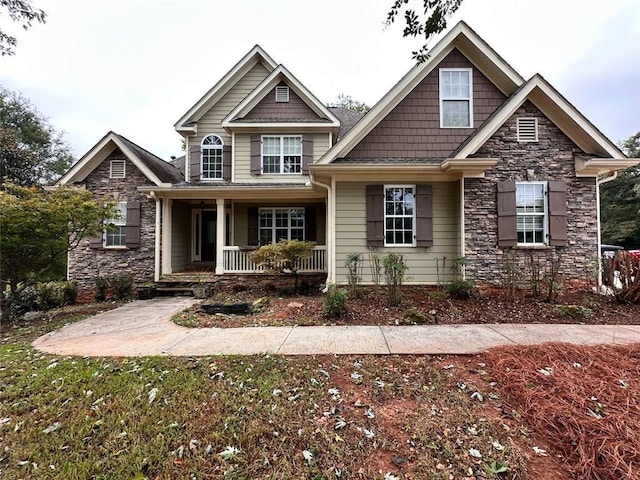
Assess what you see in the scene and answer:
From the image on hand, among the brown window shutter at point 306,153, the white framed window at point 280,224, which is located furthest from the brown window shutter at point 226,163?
the brown window shutter at point 306,153

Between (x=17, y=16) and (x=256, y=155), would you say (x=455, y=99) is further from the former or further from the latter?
(x=17, y=16)

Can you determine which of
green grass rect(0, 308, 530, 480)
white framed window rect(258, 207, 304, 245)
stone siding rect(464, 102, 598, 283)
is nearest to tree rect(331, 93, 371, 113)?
white framed window rect(258, 207, 304, 245)

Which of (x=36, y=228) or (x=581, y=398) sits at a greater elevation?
(x=36, y=228)

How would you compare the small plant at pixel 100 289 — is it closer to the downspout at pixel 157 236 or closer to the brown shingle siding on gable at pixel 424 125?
the downspout at pixel 157 236

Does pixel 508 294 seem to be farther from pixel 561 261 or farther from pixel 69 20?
pixel 69 20

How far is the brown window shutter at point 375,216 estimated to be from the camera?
7.90m

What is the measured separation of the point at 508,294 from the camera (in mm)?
6824

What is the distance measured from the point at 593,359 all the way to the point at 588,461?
2.09m

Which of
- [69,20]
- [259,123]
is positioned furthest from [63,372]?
[259,123]

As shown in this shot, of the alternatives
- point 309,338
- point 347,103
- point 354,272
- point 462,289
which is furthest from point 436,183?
point 347,103

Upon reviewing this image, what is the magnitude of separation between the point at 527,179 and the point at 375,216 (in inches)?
151

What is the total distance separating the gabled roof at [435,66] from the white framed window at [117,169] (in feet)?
22.9

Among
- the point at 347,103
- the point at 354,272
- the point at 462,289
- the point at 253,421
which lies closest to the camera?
the point at 253,421

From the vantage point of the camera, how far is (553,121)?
7.45m
